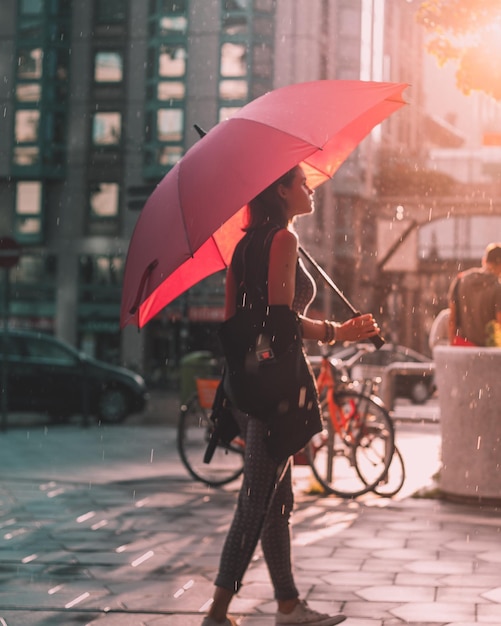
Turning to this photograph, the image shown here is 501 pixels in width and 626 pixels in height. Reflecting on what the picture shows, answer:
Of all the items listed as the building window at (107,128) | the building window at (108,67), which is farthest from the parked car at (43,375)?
the building window at (108,67)

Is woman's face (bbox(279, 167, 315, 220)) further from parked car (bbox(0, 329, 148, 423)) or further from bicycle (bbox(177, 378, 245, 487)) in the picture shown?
parked car (bbox(0, 329, 148, 423))

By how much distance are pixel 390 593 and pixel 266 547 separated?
1.07 metres

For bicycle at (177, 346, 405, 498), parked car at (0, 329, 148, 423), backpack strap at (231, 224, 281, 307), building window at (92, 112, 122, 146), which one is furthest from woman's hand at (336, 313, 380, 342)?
building window at (92, 112, 122, 146)

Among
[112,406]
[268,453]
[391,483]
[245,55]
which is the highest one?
[245,55]

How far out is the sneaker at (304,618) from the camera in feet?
16.0

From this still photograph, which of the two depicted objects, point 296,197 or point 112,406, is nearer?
point 296,197

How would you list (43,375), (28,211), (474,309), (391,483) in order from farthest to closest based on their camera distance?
(28,211) < (43,375) < (474,309) < (391,483)

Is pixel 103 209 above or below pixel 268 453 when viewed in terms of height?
above

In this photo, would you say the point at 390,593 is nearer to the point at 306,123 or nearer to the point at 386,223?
the point at 306,123

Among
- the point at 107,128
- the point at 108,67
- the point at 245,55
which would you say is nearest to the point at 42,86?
the point at 108,67

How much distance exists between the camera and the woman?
185 inches

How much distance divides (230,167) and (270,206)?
0.72 feet

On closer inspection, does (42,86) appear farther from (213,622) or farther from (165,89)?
(213,622)

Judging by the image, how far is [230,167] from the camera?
4.74 meters
